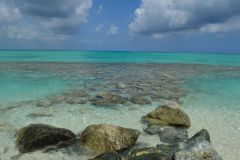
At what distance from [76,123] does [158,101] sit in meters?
5.56

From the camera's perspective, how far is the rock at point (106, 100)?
538 inches

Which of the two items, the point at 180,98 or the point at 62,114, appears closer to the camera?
the point at 62,114

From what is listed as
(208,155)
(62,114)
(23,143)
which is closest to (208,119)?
(208,155)

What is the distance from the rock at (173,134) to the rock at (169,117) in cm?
36

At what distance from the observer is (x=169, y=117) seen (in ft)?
34.0

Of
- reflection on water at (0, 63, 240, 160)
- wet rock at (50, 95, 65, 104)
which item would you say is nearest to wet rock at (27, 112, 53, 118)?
reflection on water at (0, 63, 240, 160)

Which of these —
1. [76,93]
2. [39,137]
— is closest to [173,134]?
[39,137]

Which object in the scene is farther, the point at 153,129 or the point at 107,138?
the point at 153,129

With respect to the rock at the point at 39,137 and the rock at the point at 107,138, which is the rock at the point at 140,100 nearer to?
the rock at the point at 107,138

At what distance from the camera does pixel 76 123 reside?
34.6ft

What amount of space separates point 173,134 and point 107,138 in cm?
253

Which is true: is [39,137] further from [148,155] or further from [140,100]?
[140,100]

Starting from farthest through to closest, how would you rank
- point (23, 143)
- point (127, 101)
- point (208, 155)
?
point (127, 101) < point (23, 143) < point (208, 155)

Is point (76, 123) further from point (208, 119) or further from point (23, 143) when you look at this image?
point (208, 119)
